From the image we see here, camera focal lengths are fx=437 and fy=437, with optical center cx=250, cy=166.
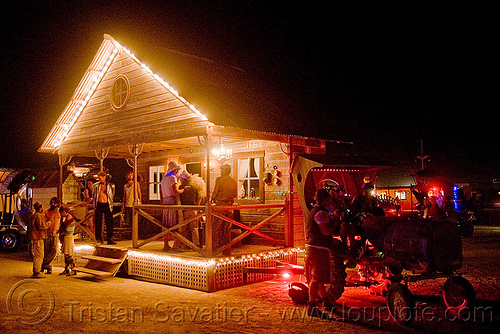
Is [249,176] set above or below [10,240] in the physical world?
above

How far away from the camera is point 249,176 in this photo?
13211 millimetres

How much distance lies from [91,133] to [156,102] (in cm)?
356

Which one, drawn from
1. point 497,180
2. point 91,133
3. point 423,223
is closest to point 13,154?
point 91,133

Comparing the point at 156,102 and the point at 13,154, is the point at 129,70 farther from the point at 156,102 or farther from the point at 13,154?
the point at 13,154

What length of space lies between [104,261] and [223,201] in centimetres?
368

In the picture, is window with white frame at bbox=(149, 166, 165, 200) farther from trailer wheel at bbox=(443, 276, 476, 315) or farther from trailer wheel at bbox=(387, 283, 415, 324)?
trailer wheel at bbox=(443, 276, 476, 315)

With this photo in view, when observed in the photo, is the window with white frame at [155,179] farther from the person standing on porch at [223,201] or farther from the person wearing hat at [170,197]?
the person standing on porch at [223,201]

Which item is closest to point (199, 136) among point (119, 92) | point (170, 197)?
point (170, 197)

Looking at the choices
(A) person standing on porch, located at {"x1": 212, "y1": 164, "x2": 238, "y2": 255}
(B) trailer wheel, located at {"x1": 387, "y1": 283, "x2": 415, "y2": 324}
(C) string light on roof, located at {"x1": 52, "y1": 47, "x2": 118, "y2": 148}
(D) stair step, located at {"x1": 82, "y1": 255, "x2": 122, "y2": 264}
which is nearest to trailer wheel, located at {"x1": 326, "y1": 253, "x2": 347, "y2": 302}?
(B) trailer wheel, located at {"x1": 387, "y1": 283, "x2": 415, "y2": 324}

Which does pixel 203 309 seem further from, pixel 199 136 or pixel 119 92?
pixel 119 92

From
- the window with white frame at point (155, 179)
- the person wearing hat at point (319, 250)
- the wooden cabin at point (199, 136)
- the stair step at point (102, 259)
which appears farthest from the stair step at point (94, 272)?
the person wearing hat at point (319, 250)

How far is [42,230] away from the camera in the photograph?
1166cm

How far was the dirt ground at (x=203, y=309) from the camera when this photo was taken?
21.6 ft

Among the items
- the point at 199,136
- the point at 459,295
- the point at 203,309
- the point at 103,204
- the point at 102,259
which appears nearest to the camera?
the point at 459,295
